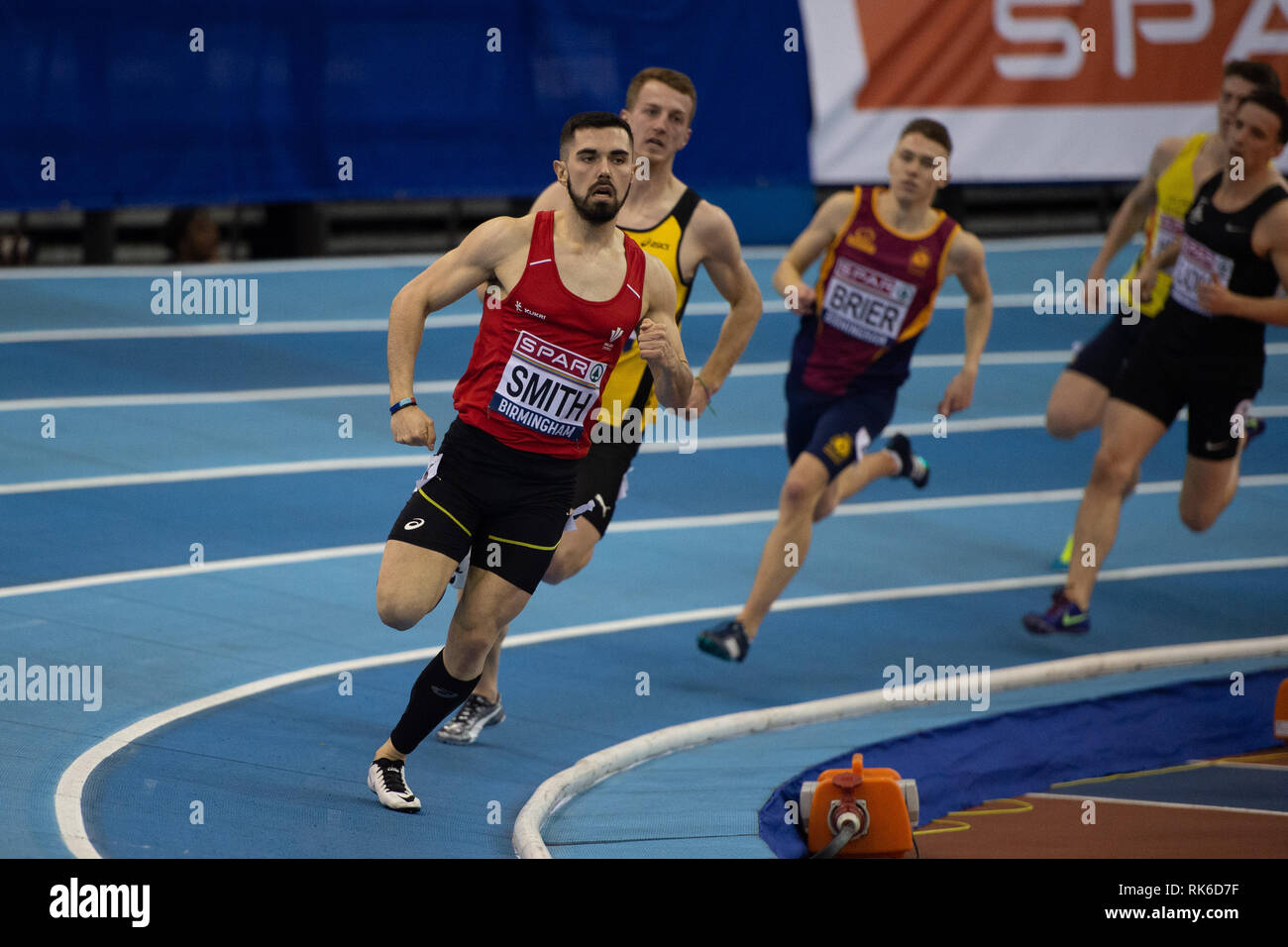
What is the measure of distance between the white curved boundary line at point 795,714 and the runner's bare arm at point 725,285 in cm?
123

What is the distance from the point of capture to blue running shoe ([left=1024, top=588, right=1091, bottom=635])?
7.99m

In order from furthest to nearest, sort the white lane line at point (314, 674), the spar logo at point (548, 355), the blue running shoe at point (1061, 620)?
1. the blue running shoe at point (1061, 620)
2. the spar logo at point (548, 355)
3. the white lane line at point (314, 674)

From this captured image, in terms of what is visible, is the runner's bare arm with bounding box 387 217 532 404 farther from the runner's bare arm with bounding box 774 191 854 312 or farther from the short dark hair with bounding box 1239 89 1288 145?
the short dark hair with bounding box 1239 89 1288 145

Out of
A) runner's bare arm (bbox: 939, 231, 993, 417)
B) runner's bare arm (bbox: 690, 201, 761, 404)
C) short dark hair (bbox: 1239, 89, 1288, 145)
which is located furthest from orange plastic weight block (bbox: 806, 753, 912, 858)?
short dark hair (bbox: 1239, 89, 1288, 145)

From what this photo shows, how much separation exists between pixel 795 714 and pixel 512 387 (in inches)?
88.1

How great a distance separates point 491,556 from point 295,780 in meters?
0.96

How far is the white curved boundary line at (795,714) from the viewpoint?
5551mm

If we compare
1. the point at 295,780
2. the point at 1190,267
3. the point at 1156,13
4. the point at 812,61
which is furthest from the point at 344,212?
the point at 295,780

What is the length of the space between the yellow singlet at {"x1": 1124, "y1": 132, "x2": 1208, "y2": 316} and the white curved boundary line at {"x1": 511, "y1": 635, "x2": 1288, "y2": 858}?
1.64 metres

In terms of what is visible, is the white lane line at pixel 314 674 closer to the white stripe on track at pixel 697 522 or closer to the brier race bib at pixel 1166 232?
the white stripe on track at pixel 697 522

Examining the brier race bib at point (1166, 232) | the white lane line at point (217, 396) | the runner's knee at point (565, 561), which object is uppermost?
the brier race bib at point (1166, 232)

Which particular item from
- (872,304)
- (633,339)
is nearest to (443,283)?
(633,339)

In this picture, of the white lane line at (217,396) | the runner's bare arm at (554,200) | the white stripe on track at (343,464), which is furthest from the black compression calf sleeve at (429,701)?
the white lane line at (217,396)
